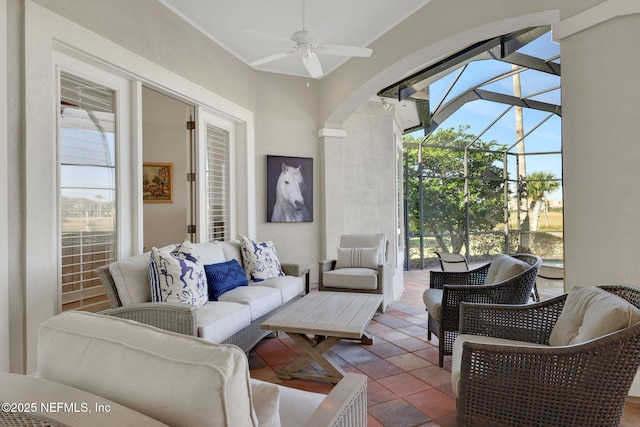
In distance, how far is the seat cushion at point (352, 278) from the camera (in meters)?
4.31

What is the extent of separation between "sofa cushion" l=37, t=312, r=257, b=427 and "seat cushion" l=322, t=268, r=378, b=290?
3.52 m

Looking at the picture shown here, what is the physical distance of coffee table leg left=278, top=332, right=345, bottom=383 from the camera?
265cm

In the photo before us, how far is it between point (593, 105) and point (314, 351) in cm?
262

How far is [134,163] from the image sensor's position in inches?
134

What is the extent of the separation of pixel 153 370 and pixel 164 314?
1741 mm

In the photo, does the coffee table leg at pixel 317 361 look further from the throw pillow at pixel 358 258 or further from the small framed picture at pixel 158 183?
the small framed picture at pixel 158 183

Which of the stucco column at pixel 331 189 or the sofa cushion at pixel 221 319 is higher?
the stucco column at pixel 331 189

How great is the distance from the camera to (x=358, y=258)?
15.6ft

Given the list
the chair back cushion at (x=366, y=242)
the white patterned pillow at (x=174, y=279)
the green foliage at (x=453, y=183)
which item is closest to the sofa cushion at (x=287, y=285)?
the white patterned pillow at (x=174, y=279)

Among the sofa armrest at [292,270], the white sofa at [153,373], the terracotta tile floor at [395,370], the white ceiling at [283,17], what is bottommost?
the terracotta tile floor at [395,370]

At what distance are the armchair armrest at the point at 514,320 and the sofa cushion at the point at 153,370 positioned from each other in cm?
183

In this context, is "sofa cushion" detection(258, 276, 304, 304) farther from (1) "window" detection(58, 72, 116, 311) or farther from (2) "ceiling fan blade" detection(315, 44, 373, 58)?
(2) "ceiling fan blade" detection(315, 44, 373, 58)

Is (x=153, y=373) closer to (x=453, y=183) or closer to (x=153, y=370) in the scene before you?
(x=153, y=370)

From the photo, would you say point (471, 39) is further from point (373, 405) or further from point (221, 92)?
point (373, 405)
